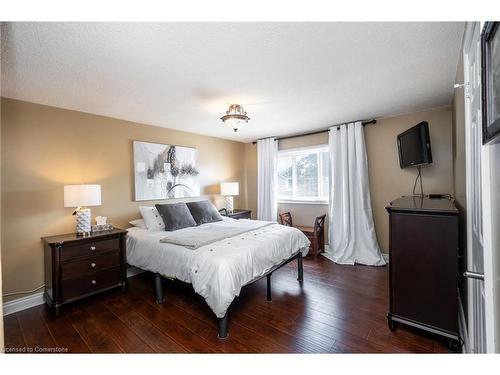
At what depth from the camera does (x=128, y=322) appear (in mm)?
2150

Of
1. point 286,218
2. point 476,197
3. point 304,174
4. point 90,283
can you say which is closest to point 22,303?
point 90,283

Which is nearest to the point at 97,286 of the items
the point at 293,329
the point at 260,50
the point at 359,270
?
the point at 293,329

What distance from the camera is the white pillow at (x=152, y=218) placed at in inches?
125

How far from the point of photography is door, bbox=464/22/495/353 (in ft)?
3.01

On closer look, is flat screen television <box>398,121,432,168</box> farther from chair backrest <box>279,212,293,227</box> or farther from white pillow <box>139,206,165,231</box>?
white pillow <box>139,206,165,231</box>

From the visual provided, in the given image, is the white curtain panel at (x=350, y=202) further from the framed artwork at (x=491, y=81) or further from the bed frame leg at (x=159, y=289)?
the framed artwork at (x=491, y=81)

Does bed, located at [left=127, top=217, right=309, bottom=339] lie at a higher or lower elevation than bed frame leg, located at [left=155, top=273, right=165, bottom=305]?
higher

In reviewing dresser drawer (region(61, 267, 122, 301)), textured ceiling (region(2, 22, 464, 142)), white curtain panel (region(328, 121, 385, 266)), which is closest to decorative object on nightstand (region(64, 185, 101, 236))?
dresser drawer (region(61, 267, 122, 301))

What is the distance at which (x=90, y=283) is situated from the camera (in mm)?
2516

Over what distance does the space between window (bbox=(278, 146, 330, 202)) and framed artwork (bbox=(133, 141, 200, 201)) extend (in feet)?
6.07

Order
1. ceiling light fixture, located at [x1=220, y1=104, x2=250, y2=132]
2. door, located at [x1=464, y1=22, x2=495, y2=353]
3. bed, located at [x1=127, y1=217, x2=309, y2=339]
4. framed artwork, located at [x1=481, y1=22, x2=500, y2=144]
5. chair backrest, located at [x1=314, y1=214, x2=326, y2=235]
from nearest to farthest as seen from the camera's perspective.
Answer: framed artwork, located at [x1=481, y1=22, x2=500, y2=144] < door, located at [x1=464, y1=22, x2=495, y2=353] < bed, located at [x1=127, y1=217, x2=309, y2=339] < ceiling light fixture, located at [x1=220, y1=104, x2=250, y2=132] < chair backrest, located at [x1=314, y1=214, x2=326, y2=235]

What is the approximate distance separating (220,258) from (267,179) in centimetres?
307

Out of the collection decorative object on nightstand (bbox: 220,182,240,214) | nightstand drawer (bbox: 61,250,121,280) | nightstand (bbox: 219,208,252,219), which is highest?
decorative object on nightstand (bbox: 220,182,240,214)

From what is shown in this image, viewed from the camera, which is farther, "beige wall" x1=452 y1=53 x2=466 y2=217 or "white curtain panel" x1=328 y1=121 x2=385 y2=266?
"white curtain panel" x1=328 y1=121 x2=385 y2=266
